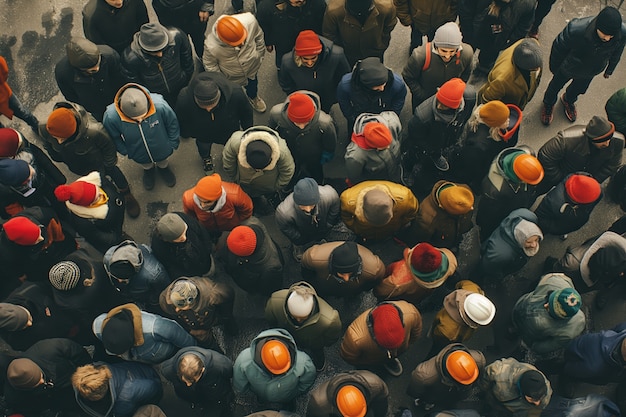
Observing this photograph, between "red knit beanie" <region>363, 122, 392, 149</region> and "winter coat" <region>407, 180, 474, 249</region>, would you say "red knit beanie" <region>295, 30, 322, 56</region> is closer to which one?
"red knit beanie" <region>363, 122, 392, 149</region>

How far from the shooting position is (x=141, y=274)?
21.7 ft

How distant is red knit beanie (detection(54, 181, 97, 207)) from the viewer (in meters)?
6.35

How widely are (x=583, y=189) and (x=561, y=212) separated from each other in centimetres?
50

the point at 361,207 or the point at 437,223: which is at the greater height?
the point at 361,207

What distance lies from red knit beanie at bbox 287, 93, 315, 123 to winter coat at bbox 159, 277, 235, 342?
2.37 meters

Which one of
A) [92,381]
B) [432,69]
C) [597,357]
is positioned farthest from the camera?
[432,69]

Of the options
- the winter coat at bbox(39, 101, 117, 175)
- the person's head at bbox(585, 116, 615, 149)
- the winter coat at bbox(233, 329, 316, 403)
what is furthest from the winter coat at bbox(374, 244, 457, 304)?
the winter coat at bbox(39, 101, 117, 175)

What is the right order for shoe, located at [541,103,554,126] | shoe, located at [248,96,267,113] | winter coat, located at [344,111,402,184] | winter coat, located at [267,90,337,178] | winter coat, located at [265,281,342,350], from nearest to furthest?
1. winter coat, located at [265,281,342,350]
2. winter coat, located at [344,111,402,184]
3. winter coat, located at [267,90,337,178]
4. shoe, located at [541,103,554,126]
5. shoe, located at [248,96,267,113]

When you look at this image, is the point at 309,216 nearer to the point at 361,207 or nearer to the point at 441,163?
the point at 361,207

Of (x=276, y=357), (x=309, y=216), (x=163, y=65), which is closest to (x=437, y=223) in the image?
(x=309, y=216)

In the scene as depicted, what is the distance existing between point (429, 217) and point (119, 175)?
4.71 m

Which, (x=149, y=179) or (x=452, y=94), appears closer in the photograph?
(x=452, y=94)

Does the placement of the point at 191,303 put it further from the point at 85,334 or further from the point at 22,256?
the point at 22,256

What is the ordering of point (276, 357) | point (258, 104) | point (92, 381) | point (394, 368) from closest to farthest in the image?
point (276, 357), point (92, 381), point (394, 368), point (258, 104)
